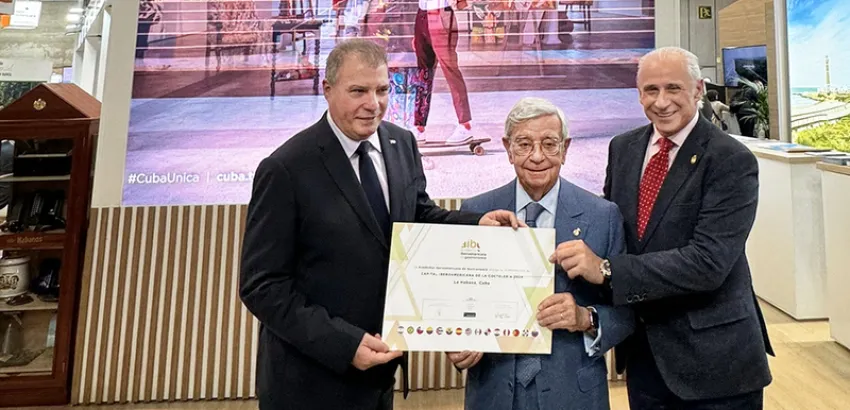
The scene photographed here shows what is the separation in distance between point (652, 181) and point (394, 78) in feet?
6.47

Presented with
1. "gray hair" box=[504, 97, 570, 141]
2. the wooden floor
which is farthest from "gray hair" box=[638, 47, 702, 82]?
the wooden floor

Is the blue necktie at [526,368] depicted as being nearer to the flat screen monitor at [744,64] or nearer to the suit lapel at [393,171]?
the suit lapel at [393,171]

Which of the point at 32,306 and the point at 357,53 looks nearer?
the point at 357,53

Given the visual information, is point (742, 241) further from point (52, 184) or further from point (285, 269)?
point (52, 184)

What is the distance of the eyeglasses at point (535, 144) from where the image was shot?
1.25 metres

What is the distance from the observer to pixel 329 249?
49.7 inches

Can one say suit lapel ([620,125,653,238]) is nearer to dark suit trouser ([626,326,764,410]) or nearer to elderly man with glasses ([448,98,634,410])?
elderly man with glasses ([448,98,634,410])

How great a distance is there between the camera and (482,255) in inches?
48.3

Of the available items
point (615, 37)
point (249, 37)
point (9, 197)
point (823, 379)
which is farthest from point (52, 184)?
point (823, 379)

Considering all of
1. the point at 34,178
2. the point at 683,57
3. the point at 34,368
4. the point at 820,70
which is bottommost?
the point at 34,368

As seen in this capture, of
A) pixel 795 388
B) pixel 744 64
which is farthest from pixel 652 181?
pixel 744 64

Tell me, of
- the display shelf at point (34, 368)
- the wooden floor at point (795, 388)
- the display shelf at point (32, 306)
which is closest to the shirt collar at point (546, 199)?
the wooden floor at point (795, 388)

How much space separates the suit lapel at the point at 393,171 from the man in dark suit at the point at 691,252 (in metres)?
0.56

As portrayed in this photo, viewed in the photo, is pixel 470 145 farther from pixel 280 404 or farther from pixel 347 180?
A: pixel 280 404
